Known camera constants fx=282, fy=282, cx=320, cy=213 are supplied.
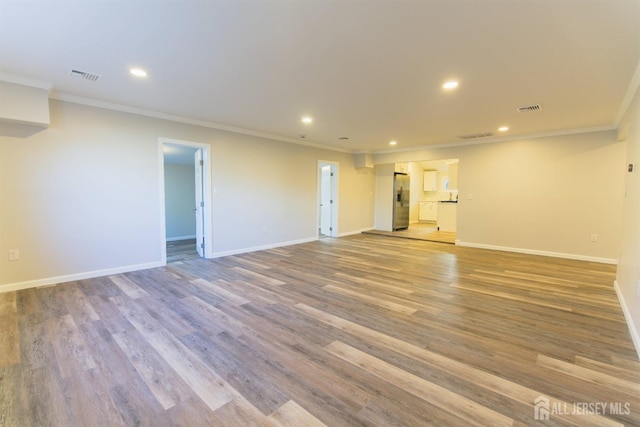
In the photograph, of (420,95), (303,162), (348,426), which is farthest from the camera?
(303,162)

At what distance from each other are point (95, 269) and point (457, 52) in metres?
5.38

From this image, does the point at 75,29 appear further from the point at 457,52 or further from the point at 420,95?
the point at 420,95

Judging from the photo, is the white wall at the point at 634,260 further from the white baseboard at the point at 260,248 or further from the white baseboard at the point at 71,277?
the white baseboard at the point at 71,277

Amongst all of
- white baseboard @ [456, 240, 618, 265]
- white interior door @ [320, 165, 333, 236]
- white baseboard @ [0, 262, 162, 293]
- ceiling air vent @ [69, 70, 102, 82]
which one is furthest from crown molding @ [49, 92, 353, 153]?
white baseboard @ [456, 240, 618, 265]

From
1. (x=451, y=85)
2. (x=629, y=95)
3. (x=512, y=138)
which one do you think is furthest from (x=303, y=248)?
(x=629, y=95)

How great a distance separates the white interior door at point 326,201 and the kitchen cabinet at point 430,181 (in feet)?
18.7

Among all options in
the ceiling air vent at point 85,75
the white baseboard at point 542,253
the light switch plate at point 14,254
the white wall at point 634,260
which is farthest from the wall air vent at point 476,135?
the light switch plate at point 14,254

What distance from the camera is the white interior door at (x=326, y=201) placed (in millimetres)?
8391

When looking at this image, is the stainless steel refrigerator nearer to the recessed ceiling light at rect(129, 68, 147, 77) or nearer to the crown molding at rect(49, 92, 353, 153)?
the crown molding at rect(49, 92, 353, 153)

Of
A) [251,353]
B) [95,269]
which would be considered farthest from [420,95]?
[95,269]

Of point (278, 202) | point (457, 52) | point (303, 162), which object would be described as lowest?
point (278, 202)

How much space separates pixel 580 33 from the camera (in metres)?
2.23

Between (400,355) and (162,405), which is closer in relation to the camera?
(162,405)

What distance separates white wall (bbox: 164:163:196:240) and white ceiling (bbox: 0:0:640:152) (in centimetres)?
371
